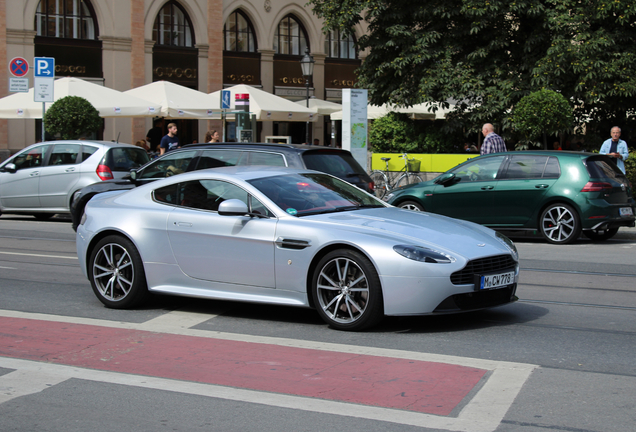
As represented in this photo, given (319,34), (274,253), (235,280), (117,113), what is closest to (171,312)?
(235,280)

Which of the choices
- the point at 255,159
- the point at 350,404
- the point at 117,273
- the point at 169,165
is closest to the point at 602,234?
the point at 255,159

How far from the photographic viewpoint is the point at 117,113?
73.5 ft

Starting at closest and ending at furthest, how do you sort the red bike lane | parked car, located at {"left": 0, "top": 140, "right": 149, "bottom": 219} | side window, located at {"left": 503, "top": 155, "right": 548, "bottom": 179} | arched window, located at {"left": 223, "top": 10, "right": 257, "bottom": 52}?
the red bike lane
side window, located at {"left": 503, "top": 155, "right": 548, "bottom": 179}
parked car, located at {"left": 0, "top": 140, "right": 149, "bottom": 219}
arched window, located at {"left": 223, "top": 10, "right": 257, "bottom": 52}

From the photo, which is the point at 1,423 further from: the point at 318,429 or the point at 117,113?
the point at 117,113

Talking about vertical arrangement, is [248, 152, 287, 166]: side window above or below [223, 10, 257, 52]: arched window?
below

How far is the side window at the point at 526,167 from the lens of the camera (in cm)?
1337

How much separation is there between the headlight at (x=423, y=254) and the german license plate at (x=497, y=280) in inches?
14.7

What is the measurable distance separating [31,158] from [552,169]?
10.6m

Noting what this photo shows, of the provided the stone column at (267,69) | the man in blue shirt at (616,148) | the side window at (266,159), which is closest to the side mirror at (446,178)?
the side window at (266,159)

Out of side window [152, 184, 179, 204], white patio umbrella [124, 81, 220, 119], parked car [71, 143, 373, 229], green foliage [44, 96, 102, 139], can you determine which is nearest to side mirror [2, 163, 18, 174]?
green foliage [44, 96, 102, 139]

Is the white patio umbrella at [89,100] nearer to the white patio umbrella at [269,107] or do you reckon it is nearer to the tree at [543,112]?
the white patio umbrella at [269,107]

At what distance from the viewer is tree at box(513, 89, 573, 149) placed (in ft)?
60.8

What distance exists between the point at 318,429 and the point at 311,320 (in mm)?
2845

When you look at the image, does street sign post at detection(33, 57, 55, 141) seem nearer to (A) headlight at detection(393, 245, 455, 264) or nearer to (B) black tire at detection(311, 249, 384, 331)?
(B) black tire at detection(311, 249, 384, 331)
